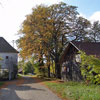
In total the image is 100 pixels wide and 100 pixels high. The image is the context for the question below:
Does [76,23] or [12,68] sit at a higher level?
[76,23]

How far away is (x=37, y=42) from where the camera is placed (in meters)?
27.2

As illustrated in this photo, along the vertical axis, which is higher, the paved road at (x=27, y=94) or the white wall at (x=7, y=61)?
the white wall at (x=7, y=61)

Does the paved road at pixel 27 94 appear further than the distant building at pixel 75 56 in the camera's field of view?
No

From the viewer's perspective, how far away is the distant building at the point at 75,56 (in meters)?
21.9

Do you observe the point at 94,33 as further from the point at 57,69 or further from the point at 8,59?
the point at 8,59

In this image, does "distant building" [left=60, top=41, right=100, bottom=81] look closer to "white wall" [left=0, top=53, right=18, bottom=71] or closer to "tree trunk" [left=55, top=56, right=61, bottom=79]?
"tree trunk" [left=55, top=56, right=61, bottom=79]

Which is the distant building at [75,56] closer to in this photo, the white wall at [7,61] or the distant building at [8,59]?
the distant building at [8,59]

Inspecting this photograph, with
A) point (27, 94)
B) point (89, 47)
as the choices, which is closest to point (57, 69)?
point (89, 47)

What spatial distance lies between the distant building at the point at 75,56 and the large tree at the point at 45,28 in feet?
11.8

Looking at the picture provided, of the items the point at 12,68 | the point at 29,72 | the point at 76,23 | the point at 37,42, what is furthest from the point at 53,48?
the point at 29,72

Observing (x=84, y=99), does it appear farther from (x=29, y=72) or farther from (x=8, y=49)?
(x=29, y=72)

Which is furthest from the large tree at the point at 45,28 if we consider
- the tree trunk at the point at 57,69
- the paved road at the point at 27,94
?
the paved road at the point at 27,94

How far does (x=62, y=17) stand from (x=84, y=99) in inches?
840

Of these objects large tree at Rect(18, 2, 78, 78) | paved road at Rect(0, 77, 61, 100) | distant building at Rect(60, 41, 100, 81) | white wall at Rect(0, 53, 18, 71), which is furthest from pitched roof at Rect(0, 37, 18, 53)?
paved road at Rect(0, 77, 61, 100)
